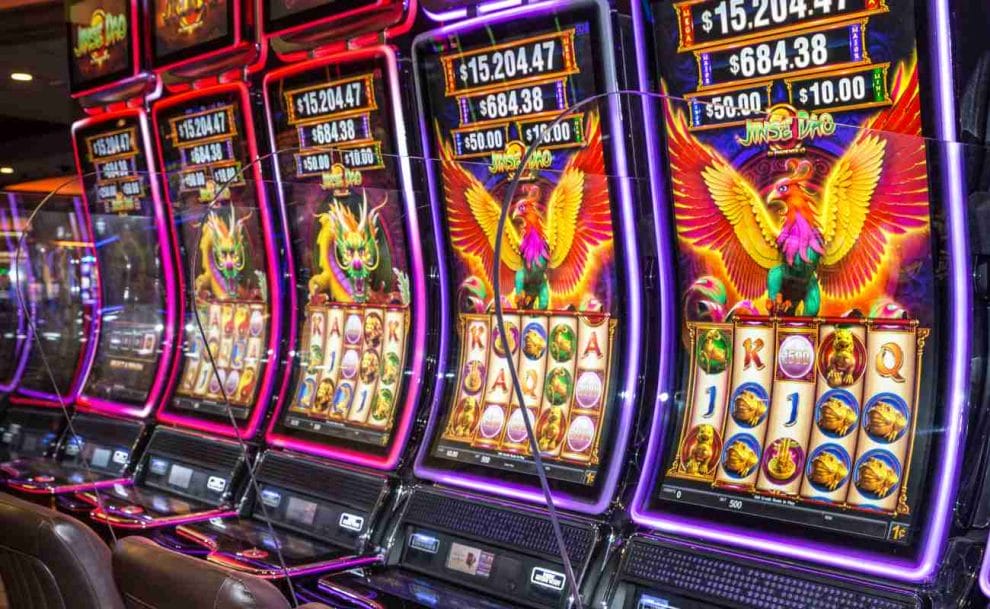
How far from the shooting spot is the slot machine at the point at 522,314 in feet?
10.6

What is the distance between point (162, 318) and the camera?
5.68 m

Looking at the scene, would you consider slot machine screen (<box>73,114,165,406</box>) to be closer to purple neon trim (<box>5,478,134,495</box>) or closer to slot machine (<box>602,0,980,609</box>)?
purple neon trim (<box>5,478,134,495</box>)

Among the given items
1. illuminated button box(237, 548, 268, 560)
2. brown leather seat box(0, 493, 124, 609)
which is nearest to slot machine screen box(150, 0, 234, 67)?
illuminated button box(237, 548, 268, 560)

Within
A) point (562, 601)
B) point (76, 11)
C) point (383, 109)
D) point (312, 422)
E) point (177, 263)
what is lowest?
point (562, 601)

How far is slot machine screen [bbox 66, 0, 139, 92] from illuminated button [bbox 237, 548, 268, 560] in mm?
2702

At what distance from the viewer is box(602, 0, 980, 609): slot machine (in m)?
2.52

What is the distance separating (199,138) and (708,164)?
2818mm

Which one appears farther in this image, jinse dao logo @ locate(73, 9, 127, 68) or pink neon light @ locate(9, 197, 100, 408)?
pink neon light @ locate(9, 197, 100, 408)

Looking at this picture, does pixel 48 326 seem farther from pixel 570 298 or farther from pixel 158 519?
pixel 570 298

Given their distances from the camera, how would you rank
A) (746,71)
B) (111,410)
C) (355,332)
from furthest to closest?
(111,410) < (355,332) < (746,71)

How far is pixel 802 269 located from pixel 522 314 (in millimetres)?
1070

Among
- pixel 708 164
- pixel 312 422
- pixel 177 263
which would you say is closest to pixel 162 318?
pixel 177 263

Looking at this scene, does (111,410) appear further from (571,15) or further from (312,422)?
(571,15)

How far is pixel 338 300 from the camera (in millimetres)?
4508
